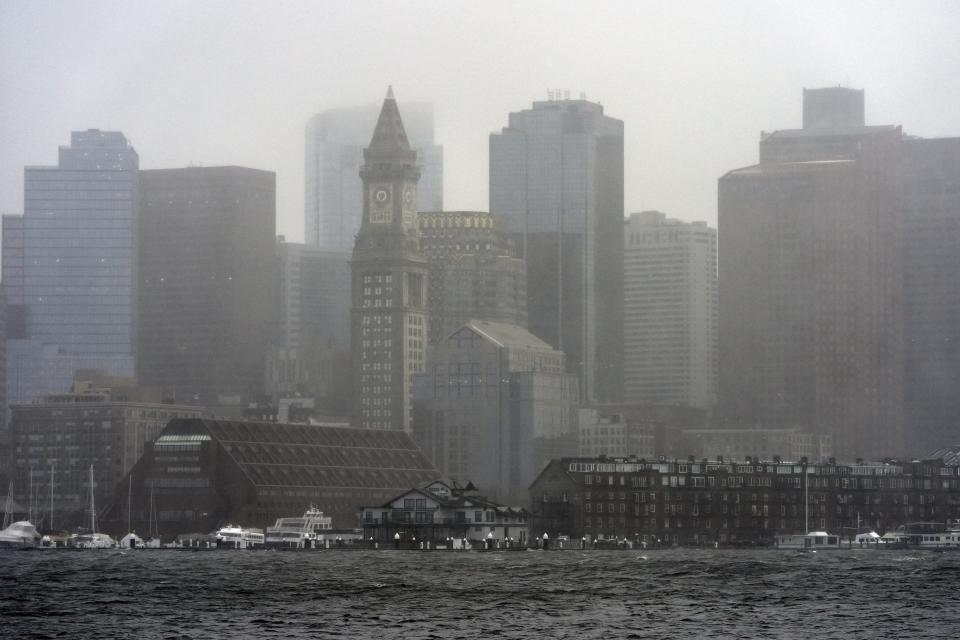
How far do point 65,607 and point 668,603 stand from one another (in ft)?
167

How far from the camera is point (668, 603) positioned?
645 feet

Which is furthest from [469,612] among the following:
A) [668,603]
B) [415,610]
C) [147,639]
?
[147,639]

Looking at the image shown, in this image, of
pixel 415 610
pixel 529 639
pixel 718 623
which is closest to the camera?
pixel 529 639

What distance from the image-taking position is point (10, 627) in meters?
173

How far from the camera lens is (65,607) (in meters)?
193

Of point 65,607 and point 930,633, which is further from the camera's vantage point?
point 65,607

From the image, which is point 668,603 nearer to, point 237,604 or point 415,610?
point 415,610

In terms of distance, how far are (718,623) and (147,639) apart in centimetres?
4375

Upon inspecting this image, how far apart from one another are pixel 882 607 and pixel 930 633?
23.5m

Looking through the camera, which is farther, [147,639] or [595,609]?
[595,609]

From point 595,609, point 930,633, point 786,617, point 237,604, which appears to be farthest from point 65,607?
point 930,633

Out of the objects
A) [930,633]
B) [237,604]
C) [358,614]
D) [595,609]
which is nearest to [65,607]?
[237,604]

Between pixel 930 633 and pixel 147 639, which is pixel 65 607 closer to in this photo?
pixel 147 639

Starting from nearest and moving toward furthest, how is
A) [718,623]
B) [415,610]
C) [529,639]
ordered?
[529,639] < [718,623] < [415,610]
